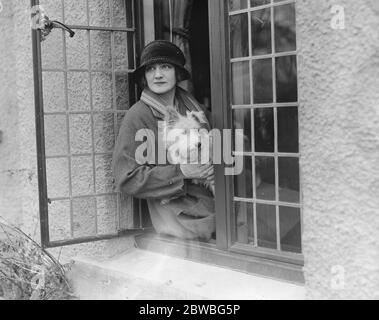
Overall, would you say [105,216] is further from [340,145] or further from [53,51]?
[340,145]

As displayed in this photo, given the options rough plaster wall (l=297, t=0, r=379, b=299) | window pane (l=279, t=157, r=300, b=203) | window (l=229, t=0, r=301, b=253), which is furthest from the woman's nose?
rough plaster wall (l=297, t=0, r=379, b=299)

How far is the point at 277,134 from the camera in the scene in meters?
2.96

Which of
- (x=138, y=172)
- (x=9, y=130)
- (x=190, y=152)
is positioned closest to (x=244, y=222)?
(x=190, y=152)

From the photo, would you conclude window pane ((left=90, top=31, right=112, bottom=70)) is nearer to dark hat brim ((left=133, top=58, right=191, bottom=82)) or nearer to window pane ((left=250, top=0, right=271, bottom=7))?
dark hat brim ((left=133, top=58, right=191, bottom=82))

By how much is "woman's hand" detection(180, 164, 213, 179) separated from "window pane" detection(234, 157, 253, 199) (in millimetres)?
241

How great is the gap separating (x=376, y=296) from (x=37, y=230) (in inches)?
103

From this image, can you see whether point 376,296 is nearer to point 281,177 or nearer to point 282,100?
point 281,177

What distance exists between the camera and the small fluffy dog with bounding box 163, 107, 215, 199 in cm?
334

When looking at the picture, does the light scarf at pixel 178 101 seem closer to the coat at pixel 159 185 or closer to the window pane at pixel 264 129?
the coat at pixel 159 185

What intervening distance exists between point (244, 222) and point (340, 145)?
101cm

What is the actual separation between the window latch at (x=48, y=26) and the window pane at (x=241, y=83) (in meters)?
1.03

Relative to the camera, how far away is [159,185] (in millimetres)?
3430

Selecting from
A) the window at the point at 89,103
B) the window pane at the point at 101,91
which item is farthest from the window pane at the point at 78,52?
the window pane at the point at 101,91
